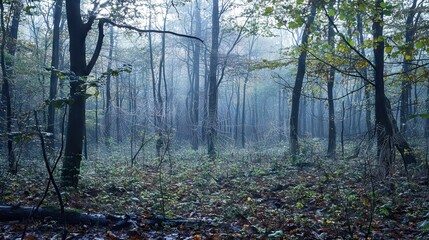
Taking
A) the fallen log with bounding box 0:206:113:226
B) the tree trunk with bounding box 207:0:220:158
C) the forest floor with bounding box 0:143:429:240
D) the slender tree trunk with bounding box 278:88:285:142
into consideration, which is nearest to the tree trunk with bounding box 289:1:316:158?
the slender tree trunk with bounding box 278:88:285:142

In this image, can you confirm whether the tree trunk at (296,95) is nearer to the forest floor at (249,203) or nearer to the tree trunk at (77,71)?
the forest floor at (249,203)

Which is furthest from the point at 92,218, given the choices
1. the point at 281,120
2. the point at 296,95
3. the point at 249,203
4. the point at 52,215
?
the point at 281,120

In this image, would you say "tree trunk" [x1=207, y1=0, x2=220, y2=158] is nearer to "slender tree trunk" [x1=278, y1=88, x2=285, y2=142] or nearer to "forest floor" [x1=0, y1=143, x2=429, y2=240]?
"slender tree trunk" [x1=278, y1=88, x2=285, y2=142]

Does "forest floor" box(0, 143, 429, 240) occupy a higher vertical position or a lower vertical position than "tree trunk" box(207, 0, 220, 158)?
lower

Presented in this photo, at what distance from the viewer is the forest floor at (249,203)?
5.20 meters

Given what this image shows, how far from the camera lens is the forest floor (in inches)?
205

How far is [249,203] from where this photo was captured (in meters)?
7.28

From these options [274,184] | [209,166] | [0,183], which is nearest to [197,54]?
[209,166]

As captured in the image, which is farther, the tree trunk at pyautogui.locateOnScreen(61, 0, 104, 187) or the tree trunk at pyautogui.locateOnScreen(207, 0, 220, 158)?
the tree trunk at pyautogui.locateOnScreen(207, 0, 220, 158)

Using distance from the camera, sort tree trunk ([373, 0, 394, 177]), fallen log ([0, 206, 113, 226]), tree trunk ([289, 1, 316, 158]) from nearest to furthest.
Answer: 1. fallen log ([0, 206, 113, 226])
2. tree trunk ([373, 0, 394, 177])
3. tree trunk ([289, 1, 316, 158])

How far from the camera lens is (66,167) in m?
7.76

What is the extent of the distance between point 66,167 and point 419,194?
291 inches

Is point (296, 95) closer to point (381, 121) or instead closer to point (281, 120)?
point (381, 121)

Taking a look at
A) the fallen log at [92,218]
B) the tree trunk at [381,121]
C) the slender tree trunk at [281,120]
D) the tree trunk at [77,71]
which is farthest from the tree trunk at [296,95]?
the fallen log at [92,218]
